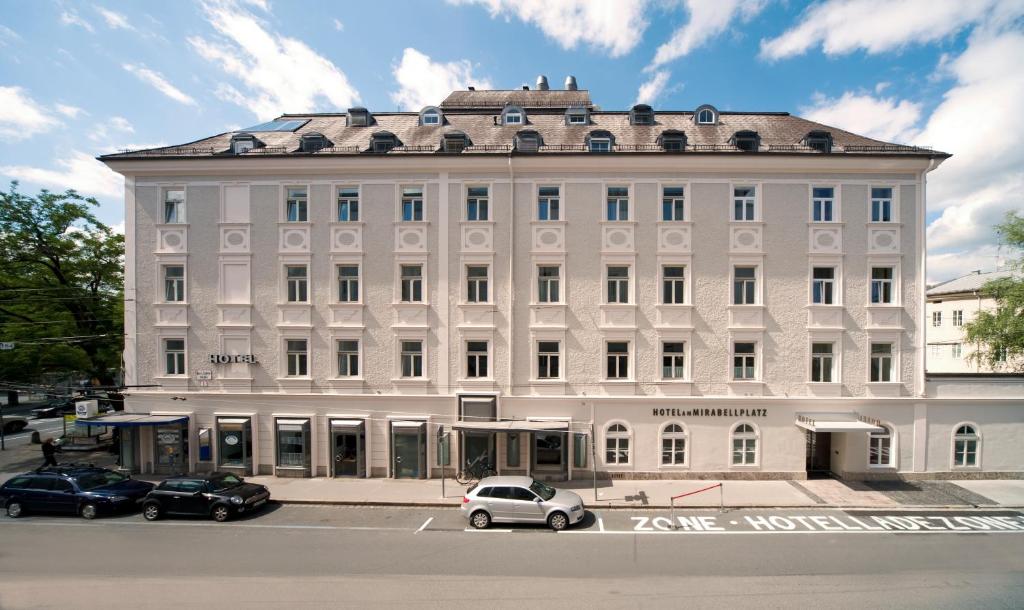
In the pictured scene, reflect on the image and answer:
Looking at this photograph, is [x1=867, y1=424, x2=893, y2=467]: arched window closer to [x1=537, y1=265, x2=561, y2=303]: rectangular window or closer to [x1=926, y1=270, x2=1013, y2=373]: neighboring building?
[x1=537, y1=265, x2=561, y2=303]: rectangular window

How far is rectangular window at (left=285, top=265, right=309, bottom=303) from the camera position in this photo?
61.4 feet

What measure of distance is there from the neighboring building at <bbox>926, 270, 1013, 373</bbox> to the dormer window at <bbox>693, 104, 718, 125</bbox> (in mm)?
28827

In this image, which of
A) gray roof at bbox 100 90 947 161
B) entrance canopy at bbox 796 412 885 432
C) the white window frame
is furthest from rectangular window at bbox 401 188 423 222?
entrance canopy at bbox 796 412 885 432

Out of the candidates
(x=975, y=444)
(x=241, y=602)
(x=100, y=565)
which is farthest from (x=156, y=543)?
(x=975, y=444)

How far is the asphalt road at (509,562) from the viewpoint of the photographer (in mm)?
9586

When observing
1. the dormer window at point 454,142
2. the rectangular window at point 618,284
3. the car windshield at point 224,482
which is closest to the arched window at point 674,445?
the rectangular window at point 618,284

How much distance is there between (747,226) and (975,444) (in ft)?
42.8

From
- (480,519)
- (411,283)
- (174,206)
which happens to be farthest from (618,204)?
(174,206)

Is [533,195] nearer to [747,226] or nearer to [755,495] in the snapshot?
[747,226]

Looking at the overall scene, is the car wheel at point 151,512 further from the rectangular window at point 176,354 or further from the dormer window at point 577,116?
the dormer window at point 577,116

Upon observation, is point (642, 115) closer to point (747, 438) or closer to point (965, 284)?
point (747, 438)

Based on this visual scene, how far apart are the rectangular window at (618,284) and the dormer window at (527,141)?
6233 millimetres

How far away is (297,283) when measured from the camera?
18750 mm

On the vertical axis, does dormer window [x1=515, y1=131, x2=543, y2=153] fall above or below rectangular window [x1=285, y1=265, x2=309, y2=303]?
above
